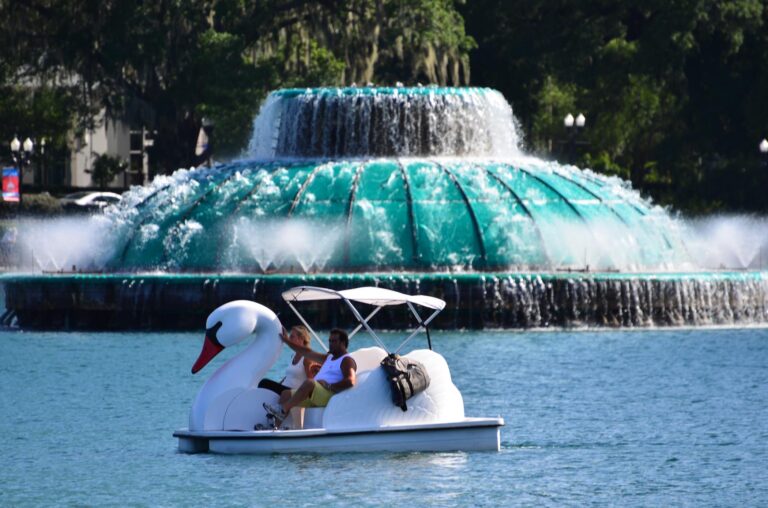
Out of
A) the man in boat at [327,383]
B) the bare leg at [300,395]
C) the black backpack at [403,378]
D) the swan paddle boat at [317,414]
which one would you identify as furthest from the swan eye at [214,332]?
the black backpack at [403,378]

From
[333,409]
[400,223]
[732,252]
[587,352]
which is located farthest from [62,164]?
[333,409]

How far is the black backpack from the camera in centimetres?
1903

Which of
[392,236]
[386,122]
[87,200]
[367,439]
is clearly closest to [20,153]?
[87,200]

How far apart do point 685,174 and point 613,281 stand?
107ft

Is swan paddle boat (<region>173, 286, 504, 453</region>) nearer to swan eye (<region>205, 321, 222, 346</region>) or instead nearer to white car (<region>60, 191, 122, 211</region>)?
swan eye (<region>205, 321, 222, 346</region>)

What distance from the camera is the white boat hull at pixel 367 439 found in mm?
18984

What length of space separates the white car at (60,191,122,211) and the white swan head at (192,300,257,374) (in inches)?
1810

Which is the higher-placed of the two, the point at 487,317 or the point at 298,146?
the point at 298,146

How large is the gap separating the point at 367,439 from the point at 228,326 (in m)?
1.80

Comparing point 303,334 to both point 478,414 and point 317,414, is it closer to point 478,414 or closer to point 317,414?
point 317,414

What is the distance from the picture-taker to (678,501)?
17531 mm

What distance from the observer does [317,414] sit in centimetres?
1942

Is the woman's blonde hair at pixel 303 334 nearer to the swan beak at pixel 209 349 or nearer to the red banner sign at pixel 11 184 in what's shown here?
the swan beak at pixel 209 349

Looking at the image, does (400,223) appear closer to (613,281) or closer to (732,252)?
(613,281)
